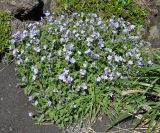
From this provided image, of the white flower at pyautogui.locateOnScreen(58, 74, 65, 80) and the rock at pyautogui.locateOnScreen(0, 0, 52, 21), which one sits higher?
the rock at pyautogui.locateOnScreen(0, 0, 52, 21)

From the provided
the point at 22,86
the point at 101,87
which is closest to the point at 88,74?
the point at 101,87

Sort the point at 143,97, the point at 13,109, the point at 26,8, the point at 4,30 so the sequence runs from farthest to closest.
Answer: the point at 26,8
the point at 4,30
the point at 13,109
the point at 143,97

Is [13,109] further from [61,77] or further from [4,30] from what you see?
[4,30]

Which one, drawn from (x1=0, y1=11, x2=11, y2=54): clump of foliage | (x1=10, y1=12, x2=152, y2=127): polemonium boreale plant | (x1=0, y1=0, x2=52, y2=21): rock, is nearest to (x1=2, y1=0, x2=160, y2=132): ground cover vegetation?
(x1=10, y1=12, x2=152, y2=127): polemonium boreale plant

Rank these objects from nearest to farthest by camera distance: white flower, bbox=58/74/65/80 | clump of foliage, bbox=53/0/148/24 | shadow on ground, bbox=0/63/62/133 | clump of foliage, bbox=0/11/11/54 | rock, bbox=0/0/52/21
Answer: white flower, bbox=58/74/65/80
shadow on ground, bbox=0/63/62/133
clump of foliage, bbox=0/11/11/54
rock, bbox=0/0/52/21
clump of foliage, bbox=53/0/148/24

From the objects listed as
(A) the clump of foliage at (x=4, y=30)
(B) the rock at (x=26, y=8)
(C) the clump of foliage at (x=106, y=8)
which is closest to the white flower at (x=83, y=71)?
(A) the clump of foliage at (x=4, y=30)

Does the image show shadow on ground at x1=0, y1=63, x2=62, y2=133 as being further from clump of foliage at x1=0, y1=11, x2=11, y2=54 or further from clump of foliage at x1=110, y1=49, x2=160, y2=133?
clump of foliage at x1=110, y1=49, x2=160, y2=133

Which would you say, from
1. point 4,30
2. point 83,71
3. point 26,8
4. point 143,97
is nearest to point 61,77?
point 83,71
